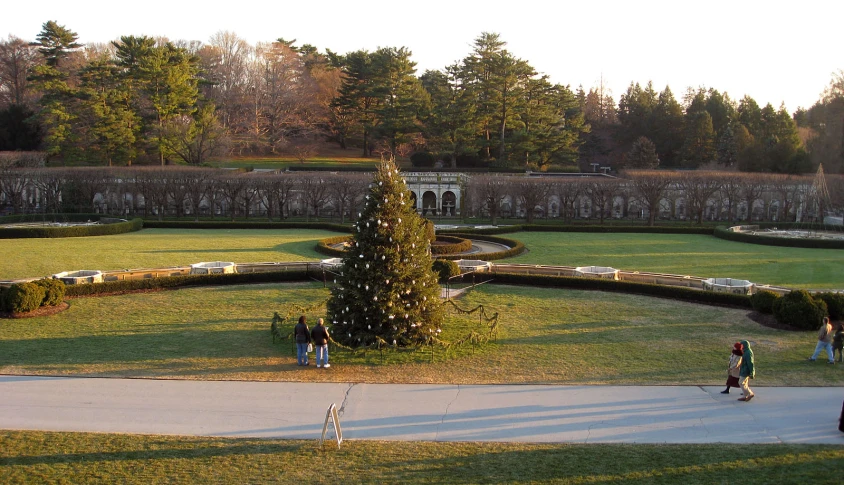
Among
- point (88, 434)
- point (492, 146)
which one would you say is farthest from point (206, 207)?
point (88, 434)

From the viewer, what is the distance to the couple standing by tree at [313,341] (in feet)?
48.8

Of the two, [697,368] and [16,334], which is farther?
[16,334]

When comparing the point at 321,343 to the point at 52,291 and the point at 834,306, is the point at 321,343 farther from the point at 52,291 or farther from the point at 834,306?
the point at 834,306

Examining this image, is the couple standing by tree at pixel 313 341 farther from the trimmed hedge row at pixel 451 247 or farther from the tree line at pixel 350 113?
the tree line at pixel 350 113

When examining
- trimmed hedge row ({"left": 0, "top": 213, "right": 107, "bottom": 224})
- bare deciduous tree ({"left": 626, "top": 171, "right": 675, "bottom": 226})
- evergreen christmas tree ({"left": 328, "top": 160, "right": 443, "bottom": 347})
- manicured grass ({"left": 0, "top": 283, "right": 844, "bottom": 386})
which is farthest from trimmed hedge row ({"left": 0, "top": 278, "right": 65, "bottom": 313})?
bare deciduous tree ({"left": 626, "top": 171, "right": 675, "bottom": 226})

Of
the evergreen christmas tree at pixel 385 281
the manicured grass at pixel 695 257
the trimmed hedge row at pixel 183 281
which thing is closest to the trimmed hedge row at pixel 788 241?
the manicured grass at pixel 695 257

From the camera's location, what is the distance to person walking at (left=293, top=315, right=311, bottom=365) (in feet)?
49.2

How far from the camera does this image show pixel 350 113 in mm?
81625

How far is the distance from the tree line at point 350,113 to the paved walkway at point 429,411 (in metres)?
55.8

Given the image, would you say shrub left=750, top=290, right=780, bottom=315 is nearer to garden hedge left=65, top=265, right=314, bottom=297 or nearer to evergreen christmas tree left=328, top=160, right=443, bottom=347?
evergreen christmas tree left=328, top=160, right=443, bottom=347

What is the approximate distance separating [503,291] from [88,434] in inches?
624

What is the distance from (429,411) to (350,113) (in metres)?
72.5

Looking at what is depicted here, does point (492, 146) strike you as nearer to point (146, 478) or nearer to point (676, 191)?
point (676, 191)

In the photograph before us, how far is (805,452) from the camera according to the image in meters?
10.2
